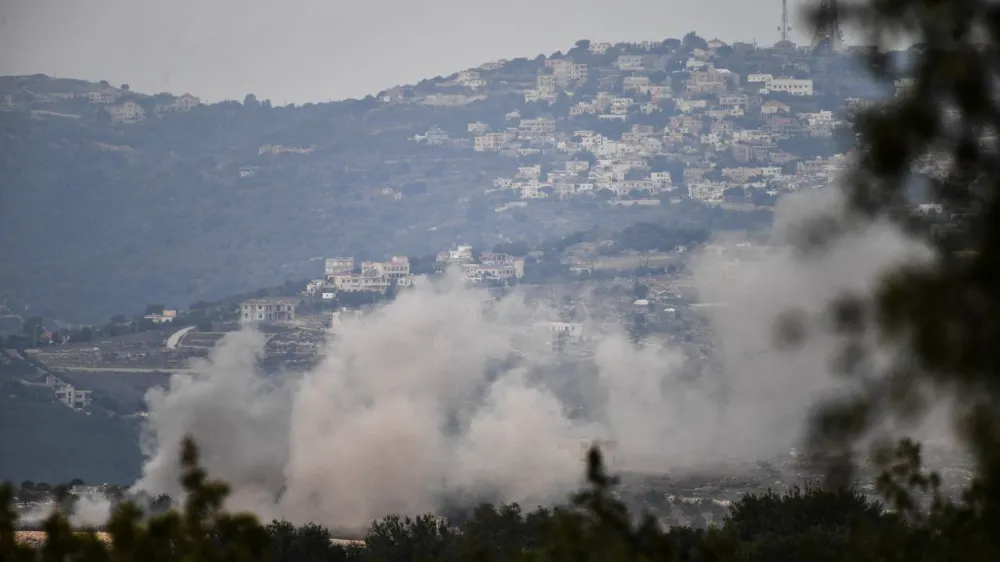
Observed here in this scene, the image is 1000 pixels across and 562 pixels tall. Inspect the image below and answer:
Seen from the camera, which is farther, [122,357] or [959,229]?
[122,357]

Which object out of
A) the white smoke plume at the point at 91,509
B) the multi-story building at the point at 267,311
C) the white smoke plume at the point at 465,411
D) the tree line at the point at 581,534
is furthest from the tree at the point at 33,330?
the tree line at the point at 581,534

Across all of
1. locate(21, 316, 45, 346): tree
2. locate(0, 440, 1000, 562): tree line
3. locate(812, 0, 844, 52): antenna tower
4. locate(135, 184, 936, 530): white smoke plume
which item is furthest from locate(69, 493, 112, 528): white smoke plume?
locate(21, 316, 45, 346): tree

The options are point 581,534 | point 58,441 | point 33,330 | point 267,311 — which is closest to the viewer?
point 581,534

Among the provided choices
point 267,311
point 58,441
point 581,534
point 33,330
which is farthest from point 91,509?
point 33,330

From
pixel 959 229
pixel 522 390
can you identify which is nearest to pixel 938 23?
pixel 959 229

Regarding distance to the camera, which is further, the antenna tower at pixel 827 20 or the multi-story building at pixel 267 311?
the multi-story building at pixel 267 311

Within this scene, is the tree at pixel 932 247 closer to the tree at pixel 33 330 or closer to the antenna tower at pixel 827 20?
the antenna tower at pixel 827 20

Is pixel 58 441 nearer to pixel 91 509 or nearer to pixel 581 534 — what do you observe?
pixel 91 509

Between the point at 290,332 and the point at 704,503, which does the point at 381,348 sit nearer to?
the point at 704,503
